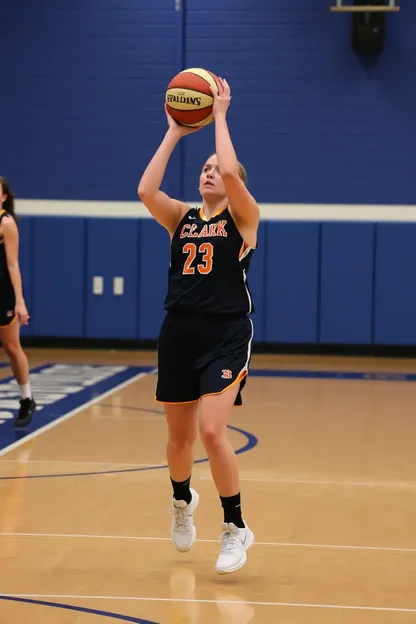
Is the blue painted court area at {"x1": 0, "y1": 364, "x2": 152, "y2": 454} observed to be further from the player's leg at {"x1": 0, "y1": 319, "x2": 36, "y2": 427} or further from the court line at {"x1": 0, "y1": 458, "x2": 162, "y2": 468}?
the court line at {"x1": 0, "y1": 458, "x2": 162, "y2": 468}

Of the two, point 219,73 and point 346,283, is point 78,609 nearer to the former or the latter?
point 346,283

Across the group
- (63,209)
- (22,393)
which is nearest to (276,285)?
(63,209)

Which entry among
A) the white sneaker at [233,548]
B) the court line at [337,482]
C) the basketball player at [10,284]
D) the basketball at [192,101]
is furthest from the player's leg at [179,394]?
the basketball player at [10,284]

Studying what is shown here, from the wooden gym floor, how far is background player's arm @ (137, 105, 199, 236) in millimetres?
1462

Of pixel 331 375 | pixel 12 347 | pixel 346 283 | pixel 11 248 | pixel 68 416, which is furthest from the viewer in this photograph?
pixel 346 283

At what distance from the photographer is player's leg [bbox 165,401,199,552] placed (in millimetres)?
4633

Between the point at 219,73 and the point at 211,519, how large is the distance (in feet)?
30.3

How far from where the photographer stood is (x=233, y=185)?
450cm

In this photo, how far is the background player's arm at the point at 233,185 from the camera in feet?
14.8

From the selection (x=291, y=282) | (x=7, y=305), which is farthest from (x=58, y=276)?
(x=7, y=305)

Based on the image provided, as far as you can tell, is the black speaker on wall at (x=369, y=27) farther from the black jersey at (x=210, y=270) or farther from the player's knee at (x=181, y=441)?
the player's knee at (x=181, y=441)

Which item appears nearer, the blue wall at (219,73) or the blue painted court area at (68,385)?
the blue painted court area at (68,385)

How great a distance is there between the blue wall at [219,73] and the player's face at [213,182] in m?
9.23

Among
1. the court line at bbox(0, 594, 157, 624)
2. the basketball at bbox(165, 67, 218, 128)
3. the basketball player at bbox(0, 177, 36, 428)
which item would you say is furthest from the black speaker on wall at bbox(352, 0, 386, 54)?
the court line at bbox(0, 594, 157, 624)
